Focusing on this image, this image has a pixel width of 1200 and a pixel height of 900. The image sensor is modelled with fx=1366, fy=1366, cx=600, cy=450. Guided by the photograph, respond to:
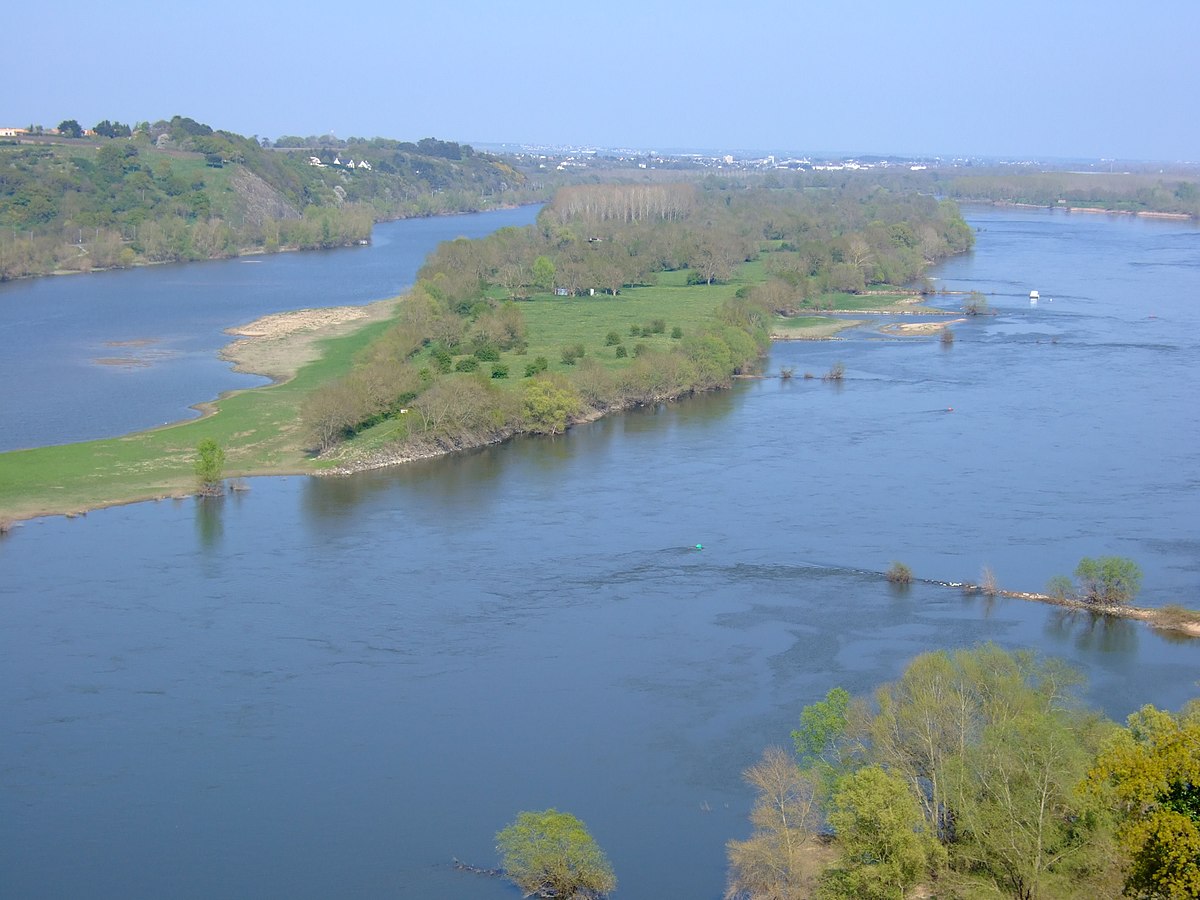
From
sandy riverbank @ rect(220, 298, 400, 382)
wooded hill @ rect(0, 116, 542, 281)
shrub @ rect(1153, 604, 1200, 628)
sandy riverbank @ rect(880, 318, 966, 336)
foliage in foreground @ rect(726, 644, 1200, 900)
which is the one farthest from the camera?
wooded hill @ rect(0, 116, 542, 281)

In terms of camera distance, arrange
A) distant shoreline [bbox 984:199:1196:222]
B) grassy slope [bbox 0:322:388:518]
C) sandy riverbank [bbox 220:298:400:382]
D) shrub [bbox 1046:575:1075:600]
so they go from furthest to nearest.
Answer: distant shoreline [bbox 984:199:1196:222]
sandy riverbank [bbox 220:298:400:382]
grassy slope [bbox 0:322:388:518]
shrub [bbox 1046:575:1075:600]

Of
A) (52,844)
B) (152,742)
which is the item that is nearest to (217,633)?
(152,742)

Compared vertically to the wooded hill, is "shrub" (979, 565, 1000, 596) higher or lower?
lower

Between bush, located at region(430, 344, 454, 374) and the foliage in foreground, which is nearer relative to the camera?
the foliage in foreground

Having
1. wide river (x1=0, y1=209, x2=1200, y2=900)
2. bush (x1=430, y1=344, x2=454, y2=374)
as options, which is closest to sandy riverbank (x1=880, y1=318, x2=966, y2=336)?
wide river (x1=0, y1=209, x2=1200, y2=900)

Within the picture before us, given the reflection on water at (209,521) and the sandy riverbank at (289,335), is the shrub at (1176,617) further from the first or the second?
the sandy riverbank at (289,335)

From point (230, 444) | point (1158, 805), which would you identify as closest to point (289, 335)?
point (230, 444)

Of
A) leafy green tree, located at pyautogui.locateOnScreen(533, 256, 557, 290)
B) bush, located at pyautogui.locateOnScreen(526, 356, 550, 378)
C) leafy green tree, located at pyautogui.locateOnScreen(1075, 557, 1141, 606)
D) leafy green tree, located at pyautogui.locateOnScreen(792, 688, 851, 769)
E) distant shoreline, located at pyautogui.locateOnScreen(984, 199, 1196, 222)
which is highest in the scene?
distant shoreline, located at pyautogui.locateOnScreen(984, 199, 1196, 222)

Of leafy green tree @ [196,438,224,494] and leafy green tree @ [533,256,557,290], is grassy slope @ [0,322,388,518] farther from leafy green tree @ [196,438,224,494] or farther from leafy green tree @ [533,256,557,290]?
leafy green tree @ [533,256,557,290]
